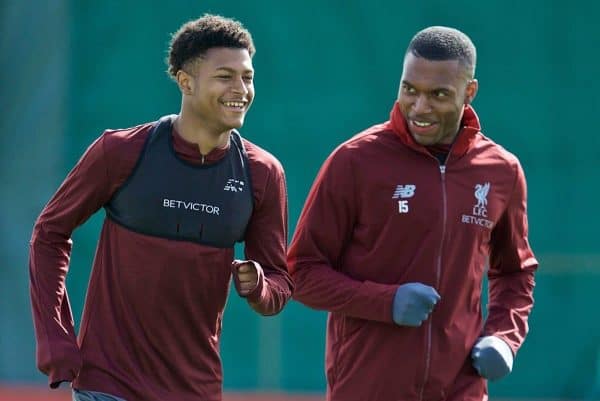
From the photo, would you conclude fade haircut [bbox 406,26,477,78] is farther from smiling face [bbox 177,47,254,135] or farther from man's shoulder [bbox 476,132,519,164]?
smiling face [bbox 177,47,254,135]

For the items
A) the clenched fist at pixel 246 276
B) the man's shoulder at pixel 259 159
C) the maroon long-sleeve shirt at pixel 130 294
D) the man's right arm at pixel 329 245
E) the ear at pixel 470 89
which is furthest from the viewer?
the ear at pixel 470 89

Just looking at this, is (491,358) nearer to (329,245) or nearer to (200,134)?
(329,245)

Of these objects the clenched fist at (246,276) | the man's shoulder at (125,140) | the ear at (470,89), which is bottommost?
the clenched fist at (246,276)

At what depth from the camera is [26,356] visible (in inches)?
383

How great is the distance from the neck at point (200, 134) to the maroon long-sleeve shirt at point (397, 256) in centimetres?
39

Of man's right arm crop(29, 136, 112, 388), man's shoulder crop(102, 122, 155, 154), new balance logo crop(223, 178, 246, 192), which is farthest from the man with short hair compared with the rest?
man's right arm crop(29, 136, 112, 388)

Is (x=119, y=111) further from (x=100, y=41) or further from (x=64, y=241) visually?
(x=64, y=241)

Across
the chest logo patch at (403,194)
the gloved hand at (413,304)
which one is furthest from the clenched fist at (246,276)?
the chest logo patch at (403,194)

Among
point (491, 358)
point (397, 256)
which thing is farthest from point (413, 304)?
point (491, 358)

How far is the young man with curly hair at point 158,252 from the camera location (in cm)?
452

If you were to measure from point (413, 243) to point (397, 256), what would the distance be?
0.07 m

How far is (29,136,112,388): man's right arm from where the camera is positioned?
4.45 meters

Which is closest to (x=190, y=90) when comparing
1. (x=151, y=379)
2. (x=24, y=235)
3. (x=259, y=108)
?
(x=151, y=379)

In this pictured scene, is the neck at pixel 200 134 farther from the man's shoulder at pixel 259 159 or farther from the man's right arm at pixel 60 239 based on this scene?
the man's right arm at pixel 60 239
